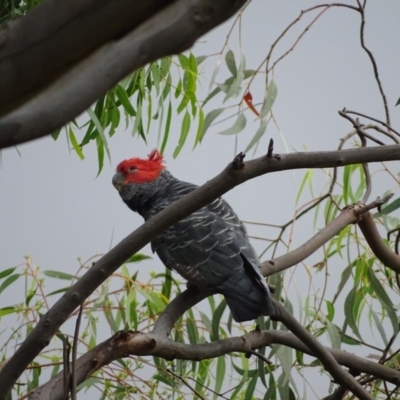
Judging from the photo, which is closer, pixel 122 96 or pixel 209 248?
pixel 209 248

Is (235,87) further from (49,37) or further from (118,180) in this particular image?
(49,37)

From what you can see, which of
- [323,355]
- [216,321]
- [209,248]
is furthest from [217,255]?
[323,355]

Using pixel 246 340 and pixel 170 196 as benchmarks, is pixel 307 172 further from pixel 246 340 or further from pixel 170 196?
pixel 246 340

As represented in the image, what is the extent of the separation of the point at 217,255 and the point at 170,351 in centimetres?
46

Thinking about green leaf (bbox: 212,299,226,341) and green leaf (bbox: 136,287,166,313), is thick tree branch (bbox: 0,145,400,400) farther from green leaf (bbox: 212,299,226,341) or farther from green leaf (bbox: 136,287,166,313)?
green leaf (bbox: 136,287,166,313)

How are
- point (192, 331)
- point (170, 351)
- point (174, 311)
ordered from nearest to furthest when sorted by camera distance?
point (170, 351) → point (174, 311) → point (192, 331)

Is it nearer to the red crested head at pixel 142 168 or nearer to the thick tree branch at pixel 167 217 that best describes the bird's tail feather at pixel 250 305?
the thick tree branch at pixel 167 217

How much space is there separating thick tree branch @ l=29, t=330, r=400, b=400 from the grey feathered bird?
0.08m

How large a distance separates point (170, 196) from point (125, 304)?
340 mm

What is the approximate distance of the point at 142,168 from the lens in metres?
2.29

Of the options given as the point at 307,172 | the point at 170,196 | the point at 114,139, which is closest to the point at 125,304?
the point at 170,196

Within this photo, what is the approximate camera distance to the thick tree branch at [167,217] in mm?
939

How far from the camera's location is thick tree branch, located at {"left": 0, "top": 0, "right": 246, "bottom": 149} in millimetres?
510

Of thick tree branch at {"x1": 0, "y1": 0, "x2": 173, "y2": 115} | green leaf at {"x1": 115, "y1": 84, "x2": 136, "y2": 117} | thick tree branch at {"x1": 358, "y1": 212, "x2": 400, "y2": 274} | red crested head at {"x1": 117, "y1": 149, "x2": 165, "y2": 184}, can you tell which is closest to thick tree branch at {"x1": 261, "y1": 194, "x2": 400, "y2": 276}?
thick tree branch at {"x1": 358, "y1": 212, "x2": 400, "y2": 274}
